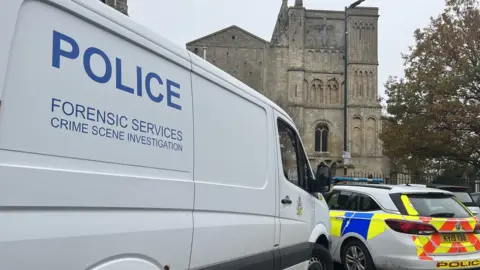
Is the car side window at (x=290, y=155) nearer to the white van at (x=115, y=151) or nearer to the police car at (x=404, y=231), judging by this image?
the white van at (x=115, y=151)

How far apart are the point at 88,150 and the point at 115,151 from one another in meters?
0.20

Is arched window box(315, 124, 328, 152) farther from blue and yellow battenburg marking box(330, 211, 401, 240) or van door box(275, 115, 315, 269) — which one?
van door box(275, 115, 315, 269)

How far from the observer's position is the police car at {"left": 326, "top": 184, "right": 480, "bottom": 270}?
653 centimetres

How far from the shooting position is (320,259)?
19.5ft

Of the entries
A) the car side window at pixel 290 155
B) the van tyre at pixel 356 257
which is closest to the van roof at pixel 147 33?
the car side window at pixel 290 155

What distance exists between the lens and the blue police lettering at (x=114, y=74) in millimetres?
2289

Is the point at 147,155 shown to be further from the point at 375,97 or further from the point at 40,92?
the point at 375,97

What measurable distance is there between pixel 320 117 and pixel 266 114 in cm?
5262

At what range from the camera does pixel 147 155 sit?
283cm

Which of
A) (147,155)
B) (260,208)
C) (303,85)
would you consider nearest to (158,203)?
(147,155)

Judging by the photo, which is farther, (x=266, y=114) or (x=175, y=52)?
(x=266, y=114)

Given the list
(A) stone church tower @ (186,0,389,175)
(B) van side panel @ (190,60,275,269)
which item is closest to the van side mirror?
(B) van side panel @ (190,60,275,269)

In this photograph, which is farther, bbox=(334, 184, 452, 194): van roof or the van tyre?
bbox=(334, 184, 452, 194): van roof

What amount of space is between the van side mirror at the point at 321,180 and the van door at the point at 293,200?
0.37 feet
